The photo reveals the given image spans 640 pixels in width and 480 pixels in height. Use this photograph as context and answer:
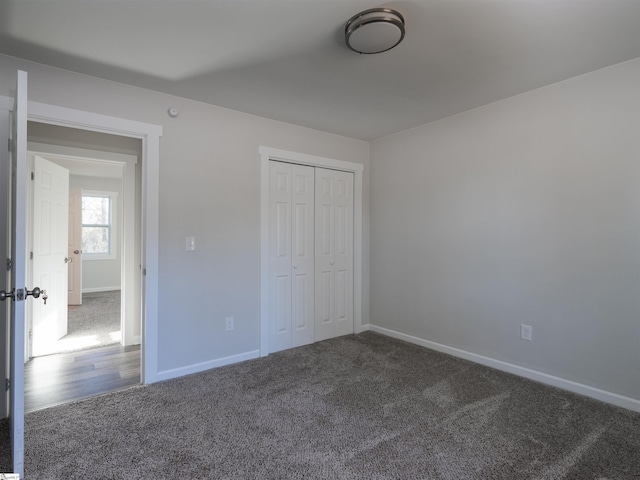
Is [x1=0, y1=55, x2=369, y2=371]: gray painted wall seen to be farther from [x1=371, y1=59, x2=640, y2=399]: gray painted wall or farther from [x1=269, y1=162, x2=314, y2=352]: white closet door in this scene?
[x1=371, y1=59, x2=640, y2=399]: gray painted wall

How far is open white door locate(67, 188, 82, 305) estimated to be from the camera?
19.0ft

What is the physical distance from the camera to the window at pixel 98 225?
23.5ft

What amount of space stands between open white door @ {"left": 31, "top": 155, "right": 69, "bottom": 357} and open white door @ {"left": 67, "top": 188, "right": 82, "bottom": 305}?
207cm

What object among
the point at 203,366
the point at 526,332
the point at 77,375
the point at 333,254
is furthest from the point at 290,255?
the point at 526,332

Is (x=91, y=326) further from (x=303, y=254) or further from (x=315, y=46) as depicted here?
(x=315, y=46)

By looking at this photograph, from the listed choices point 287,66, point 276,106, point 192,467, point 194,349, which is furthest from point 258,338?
point 287,66

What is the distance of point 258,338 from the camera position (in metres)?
3.35

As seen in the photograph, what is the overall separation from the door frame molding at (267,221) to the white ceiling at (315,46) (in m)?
0.65

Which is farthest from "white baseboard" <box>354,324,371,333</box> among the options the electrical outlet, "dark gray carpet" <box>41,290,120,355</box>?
"dark gray carpet" <box>41,290,120,355</box>

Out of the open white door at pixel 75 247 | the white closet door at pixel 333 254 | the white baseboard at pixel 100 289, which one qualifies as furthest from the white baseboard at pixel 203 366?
the white baseboard at pixel 100 289

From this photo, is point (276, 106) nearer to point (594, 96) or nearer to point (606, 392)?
point (594, 96)

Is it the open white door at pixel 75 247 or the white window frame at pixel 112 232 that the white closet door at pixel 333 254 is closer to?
the open white door at pixel 75 247

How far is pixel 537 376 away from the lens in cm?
275

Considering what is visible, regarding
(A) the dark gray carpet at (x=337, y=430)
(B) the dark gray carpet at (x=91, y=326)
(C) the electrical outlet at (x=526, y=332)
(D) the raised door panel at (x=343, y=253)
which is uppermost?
(D) the raised door panel at (x=343, y=253)
